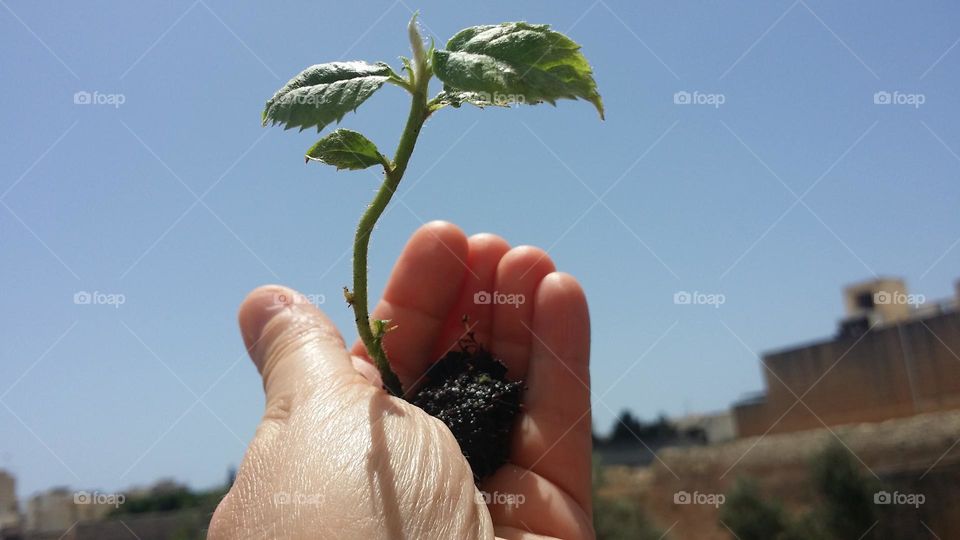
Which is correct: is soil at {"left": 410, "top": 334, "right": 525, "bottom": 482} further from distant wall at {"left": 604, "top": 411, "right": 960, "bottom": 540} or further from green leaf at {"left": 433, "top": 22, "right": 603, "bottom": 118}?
distant wall at {"left": 604, "top": 411, "right": 960, "bottom": 540}

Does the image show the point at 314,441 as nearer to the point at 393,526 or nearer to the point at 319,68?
the point at 393,526

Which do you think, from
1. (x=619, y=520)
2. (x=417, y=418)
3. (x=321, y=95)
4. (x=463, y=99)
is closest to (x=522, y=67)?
(x=463, y=99)

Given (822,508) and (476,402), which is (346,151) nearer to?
(476,402)

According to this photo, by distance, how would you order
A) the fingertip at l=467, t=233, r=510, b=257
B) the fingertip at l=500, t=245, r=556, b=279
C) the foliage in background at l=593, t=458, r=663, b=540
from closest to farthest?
the fingertip at l=500, t=245, r=556, b=279 → the fingertip at l=467, t=233, r=510, b=257 → the foliage in background at l=593, t=458, r=663, b=540

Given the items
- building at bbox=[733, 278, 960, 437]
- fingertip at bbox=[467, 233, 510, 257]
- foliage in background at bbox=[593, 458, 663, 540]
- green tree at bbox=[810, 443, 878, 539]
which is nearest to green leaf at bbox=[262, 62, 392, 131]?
fingertip at bbox=[467, 233, 510, 257]

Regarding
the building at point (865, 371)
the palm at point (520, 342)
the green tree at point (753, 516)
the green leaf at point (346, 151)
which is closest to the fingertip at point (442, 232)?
the palm at point (520, 342)

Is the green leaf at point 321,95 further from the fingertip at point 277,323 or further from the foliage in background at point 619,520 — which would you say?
the foliage in background at point 619,520
